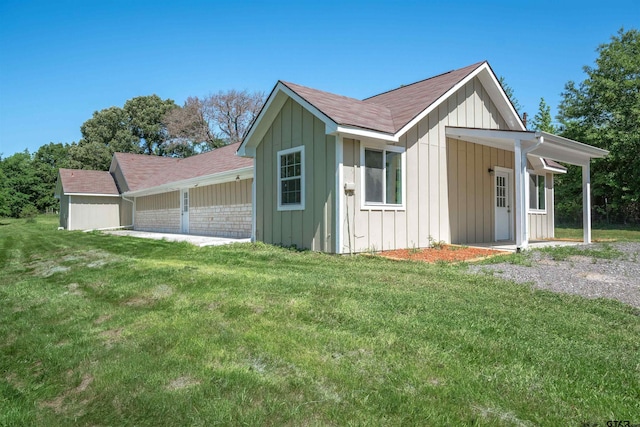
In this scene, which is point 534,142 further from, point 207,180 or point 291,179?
point 207,180

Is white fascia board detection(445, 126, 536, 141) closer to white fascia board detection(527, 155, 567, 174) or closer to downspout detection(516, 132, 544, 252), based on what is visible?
downspout detection(516, 132, 544, 252)

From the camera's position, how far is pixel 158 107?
45562 mm

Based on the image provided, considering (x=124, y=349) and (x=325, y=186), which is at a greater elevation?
(x=325, y=186)

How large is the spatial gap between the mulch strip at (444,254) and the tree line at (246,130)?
16.3 m

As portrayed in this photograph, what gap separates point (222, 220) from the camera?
15797 mm

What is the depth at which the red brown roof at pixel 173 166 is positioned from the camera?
55.5 ft

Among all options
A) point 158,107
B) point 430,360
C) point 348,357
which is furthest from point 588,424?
point 158,107

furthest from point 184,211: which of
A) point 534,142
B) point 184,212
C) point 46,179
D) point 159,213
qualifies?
point 46,179

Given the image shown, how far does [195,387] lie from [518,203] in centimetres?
820

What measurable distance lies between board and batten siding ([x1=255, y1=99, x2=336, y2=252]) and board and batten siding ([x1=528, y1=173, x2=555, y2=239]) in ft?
25.5

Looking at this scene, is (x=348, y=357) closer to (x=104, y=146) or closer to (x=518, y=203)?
(x=518, y=203)

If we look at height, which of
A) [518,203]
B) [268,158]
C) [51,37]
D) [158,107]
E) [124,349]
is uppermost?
[158,107]

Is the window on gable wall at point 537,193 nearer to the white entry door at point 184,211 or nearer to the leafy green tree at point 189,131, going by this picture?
the white entry door at point 184,211

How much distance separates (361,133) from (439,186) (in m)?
3.05
